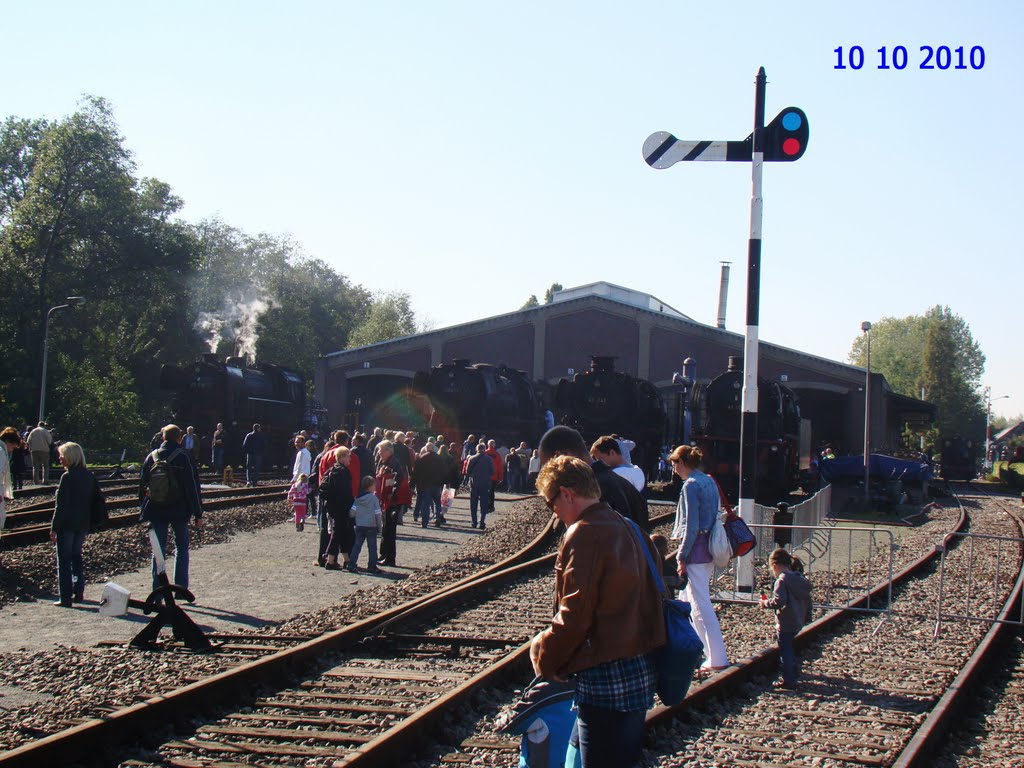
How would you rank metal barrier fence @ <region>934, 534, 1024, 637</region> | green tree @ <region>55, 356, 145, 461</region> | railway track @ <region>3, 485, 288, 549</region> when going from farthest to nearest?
1. green tree @ <region>55, 356, 145, 461</region>
2. railway track @ <region>3, 485, 288, 549</region>
3. metal barrier fence @ <region>934, 534, 1024, 637</region>

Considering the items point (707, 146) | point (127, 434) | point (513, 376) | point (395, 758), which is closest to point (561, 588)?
point (395, 758)

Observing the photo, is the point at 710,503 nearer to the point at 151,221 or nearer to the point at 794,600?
the point at 794,600

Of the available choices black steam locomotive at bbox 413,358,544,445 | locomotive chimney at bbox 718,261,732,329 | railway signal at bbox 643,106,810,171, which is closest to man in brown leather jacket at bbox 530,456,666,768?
railway signal at bbox 643,106,810,171

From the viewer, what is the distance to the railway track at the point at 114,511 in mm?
15352

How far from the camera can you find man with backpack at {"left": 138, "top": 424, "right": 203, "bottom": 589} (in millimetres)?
10805

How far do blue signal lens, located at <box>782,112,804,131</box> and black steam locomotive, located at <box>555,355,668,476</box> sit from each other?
18572 millimetres

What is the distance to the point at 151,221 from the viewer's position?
57.9 metres

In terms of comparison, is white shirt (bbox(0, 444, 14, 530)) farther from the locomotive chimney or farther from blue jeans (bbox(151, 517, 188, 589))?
the locomotive chimney

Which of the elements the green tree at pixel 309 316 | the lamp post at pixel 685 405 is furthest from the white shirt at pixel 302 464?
the green tree at pixel 309 316

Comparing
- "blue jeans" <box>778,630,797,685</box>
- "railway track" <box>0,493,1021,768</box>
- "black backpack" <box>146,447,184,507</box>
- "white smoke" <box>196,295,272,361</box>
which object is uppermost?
"white smoke" <box>196,295,272,361</box>

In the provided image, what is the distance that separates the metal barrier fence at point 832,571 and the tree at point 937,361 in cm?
9303

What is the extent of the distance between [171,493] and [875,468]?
23766 millimetres

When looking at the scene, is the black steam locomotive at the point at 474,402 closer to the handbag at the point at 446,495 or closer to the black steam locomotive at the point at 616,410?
the black steam locomotive at the point at 616,410

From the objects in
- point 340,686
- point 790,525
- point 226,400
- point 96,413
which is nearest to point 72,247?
point 96,413
